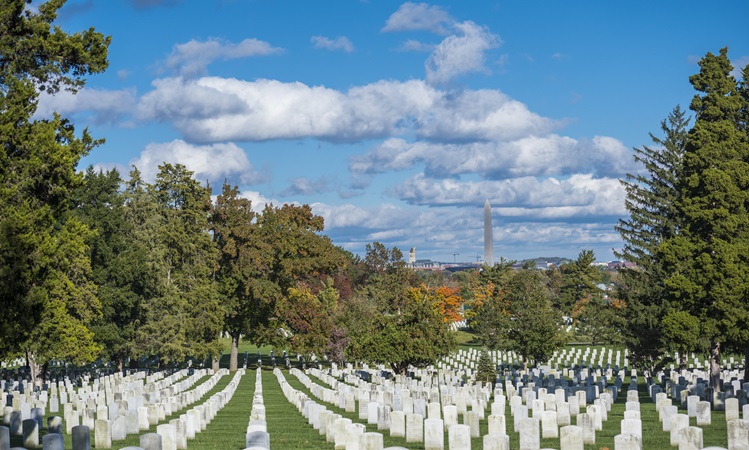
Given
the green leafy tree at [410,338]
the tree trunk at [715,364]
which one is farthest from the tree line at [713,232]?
the green leafy tree at [410,338]

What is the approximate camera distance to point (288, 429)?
1008 inches

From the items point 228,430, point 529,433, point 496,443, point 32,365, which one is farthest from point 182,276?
point 496,443

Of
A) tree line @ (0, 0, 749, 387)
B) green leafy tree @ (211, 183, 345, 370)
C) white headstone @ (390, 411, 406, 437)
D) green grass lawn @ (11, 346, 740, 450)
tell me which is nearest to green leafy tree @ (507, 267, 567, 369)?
tree line @ (0, 0, 749, 387)

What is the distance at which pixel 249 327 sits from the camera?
2704 inches

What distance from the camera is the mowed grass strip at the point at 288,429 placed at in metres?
21.7

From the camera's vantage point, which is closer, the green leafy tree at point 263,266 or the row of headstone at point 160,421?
the row of headstone at point 160,421

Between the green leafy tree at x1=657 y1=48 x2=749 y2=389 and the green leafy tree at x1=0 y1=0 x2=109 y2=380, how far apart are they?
892 inches

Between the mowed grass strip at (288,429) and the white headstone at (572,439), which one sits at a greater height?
the white headstone at (572,439)

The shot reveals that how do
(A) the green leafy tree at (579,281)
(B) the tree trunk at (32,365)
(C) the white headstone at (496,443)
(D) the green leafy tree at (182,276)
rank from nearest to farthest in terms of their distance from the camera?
(C) the white headstone at (496,443)
(B) the tree trunk at (32,365)
(D) the green leafy tree at (182,276)
(A) the green leafy tree at (579,281)

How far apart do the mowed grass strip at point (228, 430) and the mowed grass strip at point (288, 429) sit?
74 cm

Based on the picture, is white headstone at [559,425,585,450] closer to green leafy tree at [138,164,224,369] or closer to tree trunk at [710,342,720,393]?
tree trunk at [710,342,720,393]

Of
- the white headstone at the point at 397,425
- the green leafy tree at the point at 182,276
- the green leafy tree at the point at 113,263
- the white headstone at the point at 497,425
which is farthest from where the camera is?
the green leafy tree at the point at 182,276

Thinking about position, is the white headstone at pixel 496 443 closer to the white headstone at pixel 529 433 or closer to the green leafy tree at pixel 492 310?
the white headstone at pixel 529 433

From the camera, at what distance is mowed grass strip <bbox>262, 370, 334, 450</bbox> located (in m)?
21.7
